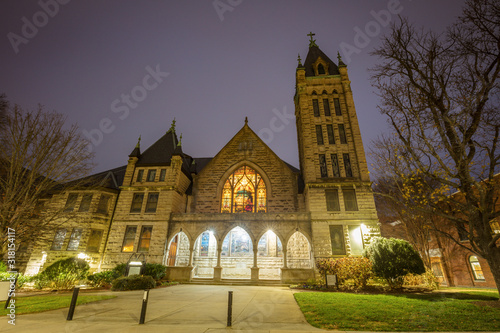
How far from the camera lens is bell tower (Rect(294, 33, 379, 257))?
58.1 ft

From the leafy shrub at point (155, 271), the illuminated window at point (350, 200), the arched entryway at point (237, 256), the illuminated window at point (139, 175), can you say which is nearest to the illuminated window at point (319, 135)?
the illuminated window at point (350, 200)

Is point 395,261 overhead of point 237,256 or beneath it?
beneath

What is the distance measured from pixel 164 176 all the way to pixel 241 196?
7.54m

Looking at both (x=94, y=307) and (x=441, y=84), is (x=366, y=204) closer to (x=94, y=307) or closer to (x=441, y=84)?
(x=441, y=84)

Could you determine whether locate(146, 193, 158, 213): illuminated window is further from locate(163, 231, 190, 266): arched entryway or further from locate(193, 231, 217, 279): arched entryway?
locate(193, 231, 217, 279): arched entryway

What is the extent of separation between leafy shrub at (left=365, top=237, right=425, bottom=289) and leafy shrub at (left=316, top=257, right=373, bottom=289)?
0.71 meters

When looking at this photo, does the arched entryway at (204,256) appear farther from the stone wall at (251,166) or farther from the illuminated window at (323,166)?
the illuminated window at (323,166)

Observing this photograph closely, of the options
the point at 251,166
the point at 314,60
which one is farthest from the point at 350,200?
the point at 314,60

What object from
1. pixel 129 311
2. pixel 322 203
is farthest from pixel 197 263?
pixel 129 311

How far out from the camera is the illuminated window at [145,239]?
19031 mm

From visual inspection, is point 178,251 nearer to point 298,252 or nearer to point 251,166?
point 251,166

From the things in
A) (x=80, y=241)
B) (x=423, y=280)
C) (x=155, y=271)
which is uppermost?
(x=80, y=241)

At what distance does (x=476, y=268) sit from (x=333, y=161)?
15087mm

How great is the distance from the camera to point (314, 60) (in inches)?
1037
